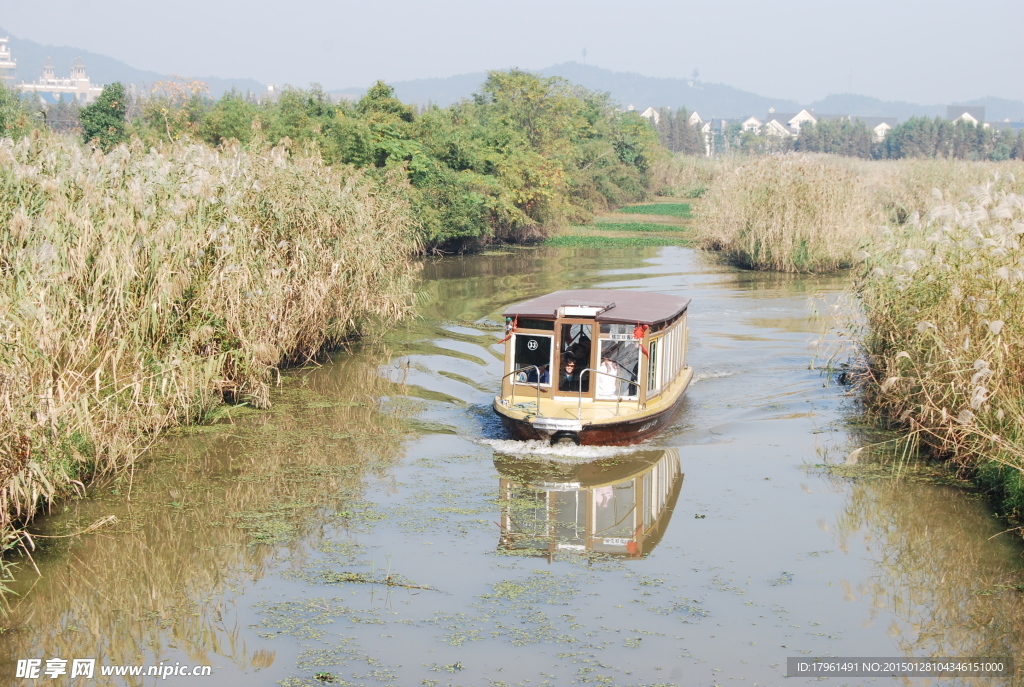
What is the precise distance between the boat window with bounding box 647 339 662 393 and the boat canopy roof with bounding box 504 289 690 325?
→ 0.39 m

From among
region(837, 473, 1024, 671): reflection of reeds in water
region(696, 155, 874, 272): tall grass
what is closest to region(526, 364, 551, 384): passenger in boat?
region(837, 473, 1024, 671): reflection of reeds in water

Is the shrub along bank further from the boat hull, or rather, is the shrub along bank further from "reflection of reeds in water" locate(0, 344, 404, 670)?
the boat hull

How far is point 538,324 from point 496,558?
15.2 feet

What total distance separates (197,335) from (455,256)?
23732mm

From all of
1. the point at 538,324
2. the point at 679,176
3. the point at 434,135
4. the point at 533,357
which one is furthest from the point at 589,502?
the point at 679,176

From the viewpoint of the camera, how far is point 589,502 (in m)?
12.0

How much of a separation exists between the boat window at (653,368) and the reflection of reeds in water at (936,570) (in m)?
3.14

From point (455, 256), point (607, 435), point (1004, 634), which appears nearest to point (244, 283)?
point (607, 435)

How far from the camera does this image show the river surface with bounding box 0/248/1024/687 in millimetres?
8156

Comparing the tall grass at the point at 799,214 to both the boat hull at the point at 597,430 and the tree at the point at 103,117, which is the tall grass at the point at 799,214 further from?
the tree at the point at 103,117

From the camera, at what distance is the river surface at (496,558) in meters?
8.16

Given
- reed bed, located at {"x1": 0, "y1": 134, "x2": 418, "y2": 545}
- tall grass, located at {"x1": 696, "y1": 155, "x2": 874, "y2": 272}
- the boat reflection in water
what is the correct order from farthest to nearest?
tall grass, located at {"x1": 696, "y1": 155, "x2": 874, "y2": 272}
the boat reflection in water
reed bed, located at {"x1": 0, "y1": 134, "x2": 418, "y2": 545}

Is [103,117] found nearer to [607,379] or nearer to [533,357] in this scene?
[533,357]

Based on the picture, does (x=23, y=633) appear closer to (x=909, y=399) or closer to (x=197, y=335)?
(x=197, y=335)
